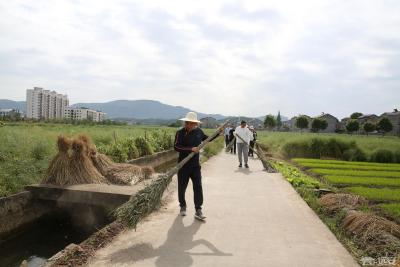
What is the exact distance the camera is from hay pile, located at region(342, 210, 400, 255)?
5815 mm

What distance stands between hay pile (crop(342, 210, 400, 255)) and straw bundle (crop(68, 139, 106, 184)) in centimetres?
634

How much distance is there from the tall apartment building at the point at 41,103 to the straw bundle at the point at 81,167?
125 metres

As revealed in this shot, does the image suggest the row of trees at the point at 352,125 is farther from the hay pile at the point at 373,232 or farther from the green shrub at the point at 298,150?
the hay pile at the point at 373,232

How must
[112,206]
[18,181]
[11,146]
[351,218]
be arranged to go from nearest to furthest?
[351,218] < [112,206] < [18,181] < [11,146]

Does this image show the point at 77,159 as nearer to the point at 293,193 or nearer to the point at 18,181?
the point at 18,181

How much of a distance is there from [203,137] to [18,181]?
519 centimetres

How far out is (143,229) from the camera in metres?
6.45

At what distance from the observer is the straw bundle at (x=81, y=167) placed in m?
9.81

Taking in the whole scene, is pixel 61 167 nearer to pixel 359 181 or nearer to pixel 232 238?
pixel 232 238

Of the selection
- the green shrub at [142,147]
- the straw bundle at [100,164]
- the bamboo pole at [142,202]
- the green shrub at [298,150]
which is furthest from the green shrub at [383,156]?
the bamboo pole at [142,202]

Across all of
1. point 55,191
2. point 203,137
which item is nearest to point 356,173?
point 203,137

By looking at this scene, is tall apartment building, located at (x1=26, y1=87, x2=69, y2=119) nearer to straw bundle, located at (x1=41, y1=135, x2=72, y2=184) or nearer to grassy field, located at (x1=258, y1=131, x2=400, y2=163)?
grassy field, located at (x1=258, y1=131, x2=400, y2=163)

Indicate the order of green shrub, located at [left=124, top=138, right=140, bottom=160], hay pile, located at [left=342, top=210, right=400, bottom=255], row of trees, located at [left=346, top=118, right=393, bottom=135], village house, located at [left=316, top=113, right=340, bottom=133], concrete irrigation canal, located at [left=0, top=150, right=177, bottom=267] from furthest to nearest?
village house, located at [left=316, top=113, right=340, bottom=133], row of trees, located at [left=346, top=118, right=393, bottom=135], green shrub, located at [left=124, top=138, right=140, bottom=160], concrete irrigation canal, located at [left=0, top=150, right=177, bottom=267], hay pile, located at [left=342, top=210, right=400, bottom=255]

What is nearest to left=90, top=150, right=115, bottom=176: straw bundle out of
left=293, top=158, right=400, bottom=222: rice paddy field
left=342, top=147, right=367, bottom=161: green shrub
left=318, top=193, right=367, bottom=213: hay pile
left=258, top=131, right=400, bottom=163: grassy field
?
left=318, top=193, right=367, bottom=213: hay pile
